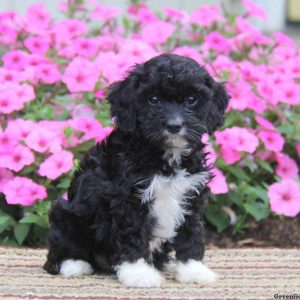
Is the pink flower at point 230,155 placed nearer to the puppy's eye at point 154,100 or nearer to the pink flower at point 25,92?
the pink flower at point 25,92

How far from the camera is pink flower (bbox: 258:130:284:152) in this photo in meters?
5.95

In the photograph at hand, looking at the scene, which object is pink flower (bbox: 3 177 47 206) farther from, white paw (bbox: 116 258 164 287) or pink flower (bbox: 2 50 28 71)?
pink flower (bbox: 2 50 28 71)

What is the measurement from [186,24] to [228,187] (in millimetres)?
2381

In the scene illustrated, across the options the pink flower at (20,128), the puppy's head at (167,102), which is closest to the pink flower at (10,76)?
the pink flower at (20,128)

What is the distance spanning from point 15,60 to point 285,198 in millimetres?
2504

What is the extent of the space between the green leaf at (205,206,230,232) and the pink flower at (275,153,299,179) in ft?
1.96

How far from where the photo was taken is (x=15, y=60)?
21.5ft

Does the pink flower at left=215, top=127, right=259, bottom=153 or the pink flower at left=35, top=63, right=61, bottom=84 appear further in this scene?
the pink flower at left=35, top=63, right=61, bottom=84

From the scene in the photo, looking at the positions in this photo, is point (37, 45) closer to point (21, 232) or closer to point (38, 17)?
point (38, 17)

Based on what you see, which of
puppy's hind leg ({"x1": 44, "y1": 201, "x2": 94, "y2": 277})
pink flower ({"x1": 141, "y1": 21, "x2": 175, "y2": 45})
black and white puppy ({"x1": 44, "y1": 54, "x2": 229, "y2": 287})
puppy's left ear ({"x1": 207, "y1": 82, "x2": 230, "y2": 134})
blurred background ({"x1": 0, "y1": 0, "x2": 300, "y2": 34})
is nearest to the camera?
black and white puppy ({"x1": 44, "y1": 54, "x2": 229, "y2": 287})

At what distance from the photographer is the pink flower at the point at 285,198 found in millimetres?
5633

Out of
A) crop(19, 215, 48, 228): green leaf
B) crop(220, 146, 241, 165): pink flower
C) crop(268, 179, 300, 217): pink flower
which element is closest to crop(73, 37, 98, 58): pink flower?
crop(220, 146, 241, 165): pink flower

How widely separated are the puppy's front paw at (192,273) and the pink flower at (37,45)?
2980 mm

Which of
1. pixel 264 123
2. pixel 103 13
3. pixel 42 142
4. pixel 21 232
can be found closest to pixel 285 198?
pixel 264 123
